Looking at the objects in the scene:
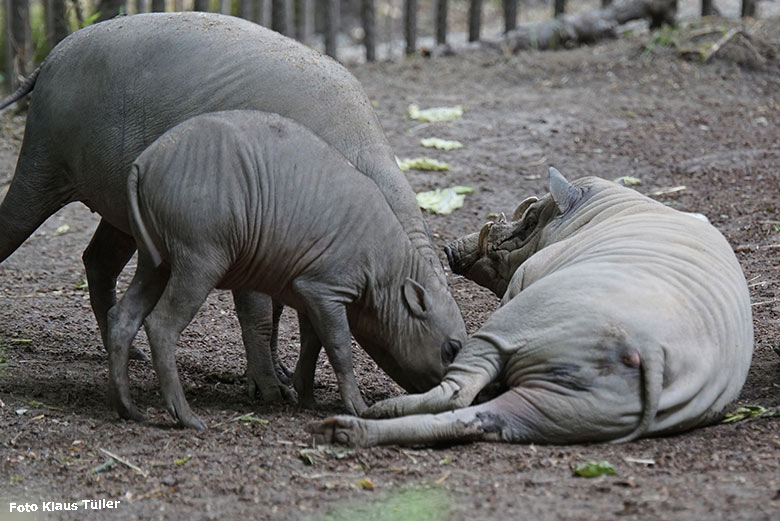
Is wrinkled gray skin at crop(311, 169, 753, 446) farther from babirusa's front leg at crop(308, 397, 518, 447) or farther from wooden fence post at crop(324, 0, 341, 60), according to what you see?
wooden fence post at crop(324, 0, 341, 60)

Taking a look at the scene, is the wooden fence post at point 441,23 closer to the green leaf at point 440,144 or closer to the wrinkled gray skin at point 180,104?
the green leaf at point 440,144

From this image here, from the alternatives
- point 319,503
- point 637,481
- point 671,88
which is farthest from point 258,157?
point 671,88

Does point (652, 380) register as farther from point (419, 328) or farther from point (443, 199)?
point (443, 199)

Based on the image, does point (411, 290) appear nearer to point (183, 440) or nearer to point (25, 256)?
point (183, 440)

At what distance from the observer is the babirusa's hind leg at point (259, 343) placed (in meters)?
5.31

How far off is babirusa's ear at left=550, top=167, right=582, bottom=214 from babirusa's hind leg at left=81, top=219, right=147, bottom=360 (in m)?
2.29

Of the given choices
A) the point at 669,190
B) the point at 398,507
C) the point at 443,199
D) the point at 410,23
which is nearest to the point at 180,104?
the point at 398,507

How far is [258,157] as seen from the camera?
4656 millimetres

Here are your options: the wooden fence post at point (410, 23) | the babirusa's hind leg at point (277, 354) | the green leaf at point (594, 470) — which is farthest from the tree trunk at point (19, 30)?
the green leaf at point (594, 470)

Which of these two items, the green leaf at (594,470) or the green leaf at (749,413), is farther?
the green leaf at (749,413)

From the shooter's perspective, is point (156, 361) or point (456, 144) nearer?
point (156, 361)

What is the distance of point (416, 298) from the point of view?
16.2 feet

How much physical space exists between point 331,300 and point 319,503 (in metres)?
1.31

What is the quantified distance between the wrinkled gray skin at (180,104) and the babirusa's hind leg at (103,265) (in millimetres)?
546
